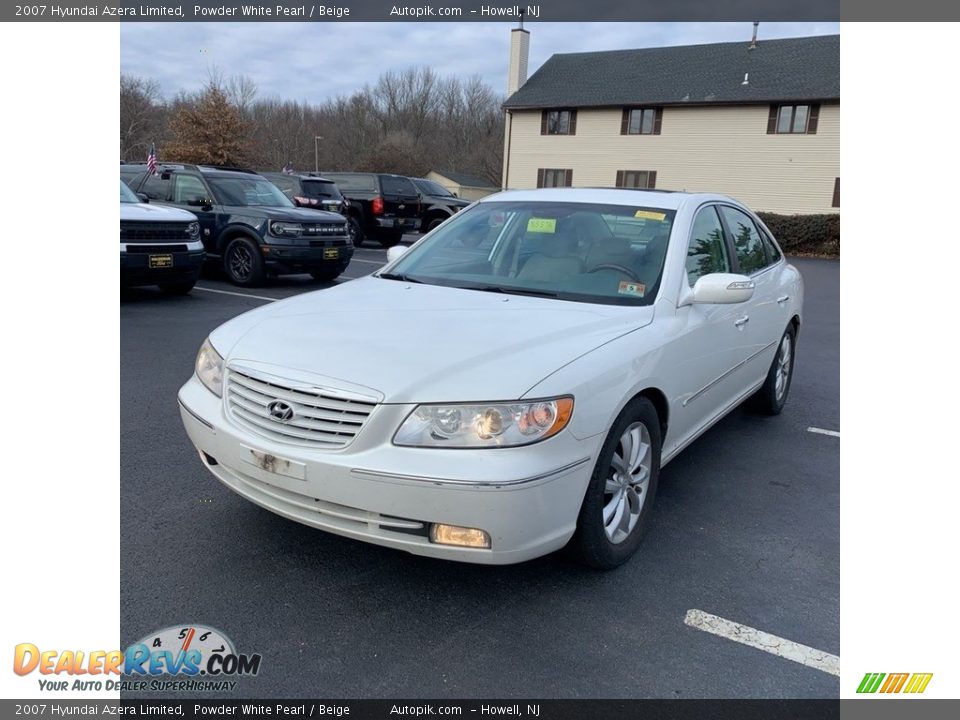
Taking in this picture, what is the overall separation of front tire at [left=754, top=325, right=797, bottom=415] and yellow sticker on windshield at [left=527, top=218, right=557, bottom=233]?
2.22m

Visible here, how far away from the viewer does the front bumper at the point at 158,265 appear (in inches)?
352

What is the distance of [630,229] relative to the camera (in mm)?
4004

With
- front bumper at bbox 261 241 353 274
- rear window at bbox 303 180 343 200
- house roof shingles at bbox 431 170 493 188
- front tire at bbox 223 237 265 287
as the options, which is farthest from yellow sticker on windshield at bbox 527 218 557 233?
house roof shingles at bbox 431 170 493 188

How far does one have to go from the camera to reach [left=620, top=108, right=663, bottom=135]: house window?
3312cm

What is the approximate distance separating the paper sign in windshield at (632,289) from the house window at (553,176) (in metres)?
32.9

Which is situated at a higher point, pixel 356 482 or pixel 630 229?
pixel 630 229

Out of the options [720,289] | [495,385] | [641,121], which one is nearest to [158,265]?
[720,289]

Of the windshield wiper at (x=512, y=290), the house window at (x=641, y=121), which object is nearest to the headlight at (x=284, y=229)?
the windshield wiper at (x=512, y=290)

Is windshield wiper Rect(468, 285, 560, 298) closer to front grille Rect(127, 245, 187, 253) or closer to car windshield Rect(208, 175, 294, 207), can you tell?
front grille Rect(127, 245, 187, 253)

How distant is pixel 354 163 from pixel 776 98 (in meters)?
43.4

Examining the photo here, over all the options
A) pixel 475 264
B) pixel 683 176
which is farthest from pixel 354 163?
pixel 475 264

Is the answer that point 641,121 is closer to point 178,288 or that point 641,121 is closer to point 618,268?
point 178,288

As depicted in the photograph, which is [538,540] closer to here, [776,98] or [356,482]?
[356,482]
